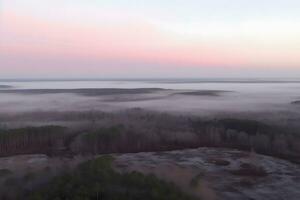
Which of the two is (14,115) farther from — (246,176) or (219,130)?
(246,176)

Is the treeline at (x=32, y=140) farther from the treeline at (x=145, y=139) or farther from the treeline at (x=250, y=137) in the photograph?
the treeline at (x=250, y=137)

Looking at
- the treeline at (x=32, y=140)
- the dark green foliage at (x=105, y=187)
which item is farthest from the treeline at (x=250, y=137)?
the dark green foliage at (x=105, y=187)

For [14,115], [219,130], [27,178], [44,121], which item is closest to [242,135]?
[219,130]

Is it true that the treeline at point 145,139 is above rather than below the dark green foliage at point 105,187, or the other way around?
below

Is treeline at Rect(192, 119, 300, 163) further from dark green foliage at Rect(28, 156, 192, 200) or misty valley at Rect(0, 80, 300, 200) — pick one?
dark green foliage at Rect(28, 156, 192, 200)

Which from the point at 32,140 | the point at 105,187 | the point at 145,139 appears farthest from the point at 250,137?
Answer: the point at 105,187

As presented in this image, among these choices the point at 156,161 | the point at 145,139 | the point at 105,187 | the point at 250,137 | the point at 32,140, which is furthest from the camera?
the point at 250,137

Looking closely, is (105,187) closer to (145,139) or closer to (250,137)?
(145,139)
